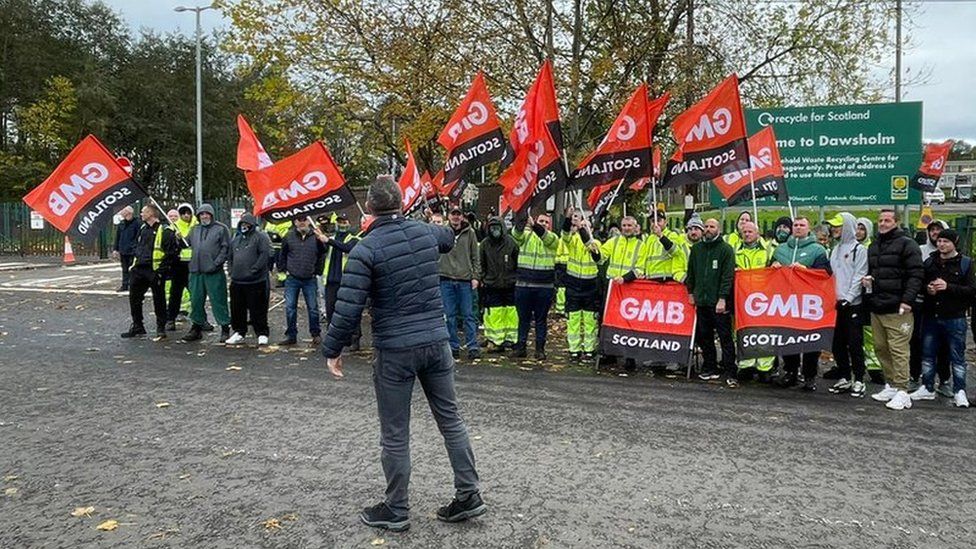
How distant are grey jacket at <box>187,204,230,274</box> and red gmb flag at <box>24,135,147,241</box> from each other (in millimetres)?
919

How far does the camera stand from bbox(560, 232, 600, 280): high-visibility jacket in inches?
405

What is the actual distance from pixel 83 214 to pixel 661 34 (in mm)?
11263

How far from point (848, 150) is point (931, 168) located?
2.24m

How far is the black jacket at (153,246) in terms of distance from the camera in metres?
11.6

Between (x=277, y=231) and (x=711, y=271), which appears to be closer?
(x=711, y=271)

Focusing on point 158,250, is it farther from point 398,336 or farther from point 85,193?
point 398,336

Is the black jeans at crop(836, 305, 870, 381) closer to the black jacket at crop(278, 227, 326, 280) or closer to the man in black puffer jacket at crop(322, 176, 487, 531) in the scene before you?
the man in black puffer jacket at crop(322, 176, 487, 531)

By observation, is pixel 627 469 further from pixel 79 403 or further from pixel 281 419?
pixel 79 403

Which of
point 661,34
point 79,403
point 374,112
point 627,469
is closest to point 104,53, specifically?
point 374,112

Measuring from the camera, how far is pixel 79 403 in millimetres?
7715

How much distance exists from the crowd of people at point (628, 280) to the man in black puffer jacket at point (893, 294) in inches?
0.6

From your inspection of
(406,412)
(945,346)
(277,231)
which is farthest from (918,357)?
(277,231)

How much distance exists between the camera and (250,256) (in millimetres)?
11188

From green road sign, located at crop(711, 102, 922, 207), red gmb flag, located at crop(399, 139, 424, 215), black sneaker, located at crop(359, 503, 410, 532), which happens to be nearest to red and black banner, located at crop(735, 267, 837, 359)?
black sneaker, located at crop(359, 503, 410, 532)
